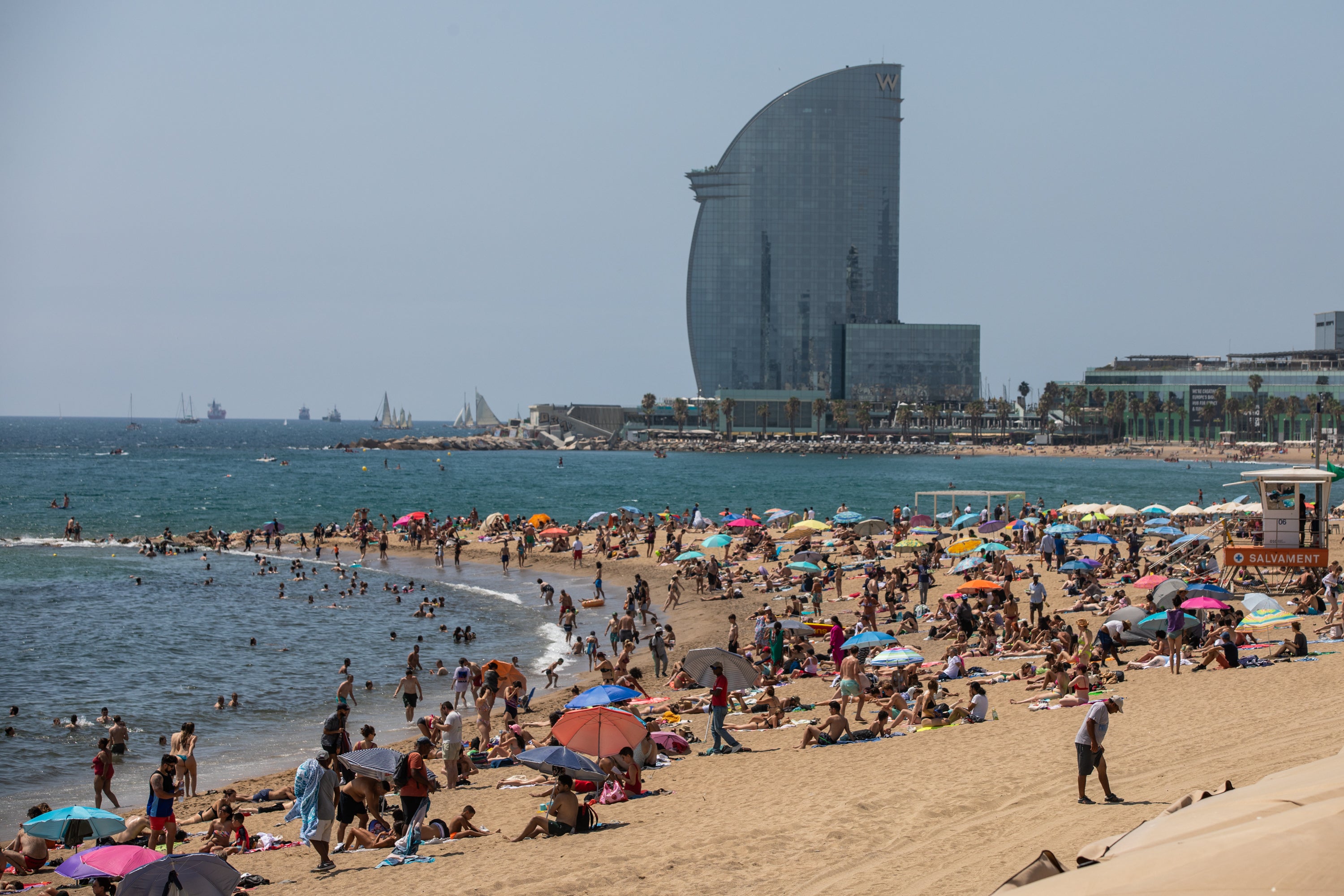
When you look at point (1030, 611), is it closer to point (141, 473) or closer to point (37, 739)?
point (37, 739)

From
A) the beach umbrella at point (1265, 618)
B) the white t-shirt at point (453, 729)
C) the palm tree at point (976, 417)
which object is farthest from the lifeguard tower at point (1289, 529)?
the palm tree at point (976, 417)

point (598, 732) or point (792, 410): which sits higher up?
point (792, 410)

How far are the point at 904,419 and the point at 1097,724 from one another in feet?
543

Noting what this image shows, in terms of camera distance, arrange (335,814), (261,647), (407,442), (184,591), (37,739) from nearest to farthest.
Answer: (335,814) → (37,739) → (261,647) → (184,591) → (407,442)

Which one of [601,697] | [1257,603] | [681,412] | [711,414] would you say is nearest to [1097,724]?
[601,697]

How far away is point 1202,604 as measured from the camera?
772 inches

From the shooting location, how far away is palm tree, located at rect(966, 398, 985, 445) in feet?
552

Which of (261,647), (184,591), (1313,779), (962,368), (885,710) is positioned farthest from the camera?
(962,368)

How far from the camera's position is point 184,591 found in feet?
116

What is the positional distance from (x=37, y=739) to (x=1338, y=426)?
150m

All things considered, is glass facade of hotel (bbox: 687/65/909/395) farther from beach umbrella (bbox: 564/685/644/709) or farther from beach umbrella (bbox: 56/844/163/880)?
beach umbrella (bbox: 56/844/163/880)

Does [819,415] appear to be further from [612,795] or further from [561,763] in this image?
[561,763]

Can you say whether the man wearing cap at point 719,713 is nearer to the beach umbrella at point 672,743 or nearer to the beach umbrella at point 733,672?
the beach umbrella at point 672,743

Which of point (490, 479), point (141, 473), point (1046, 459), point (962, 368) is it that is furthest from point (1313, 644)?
point (962, 368)
